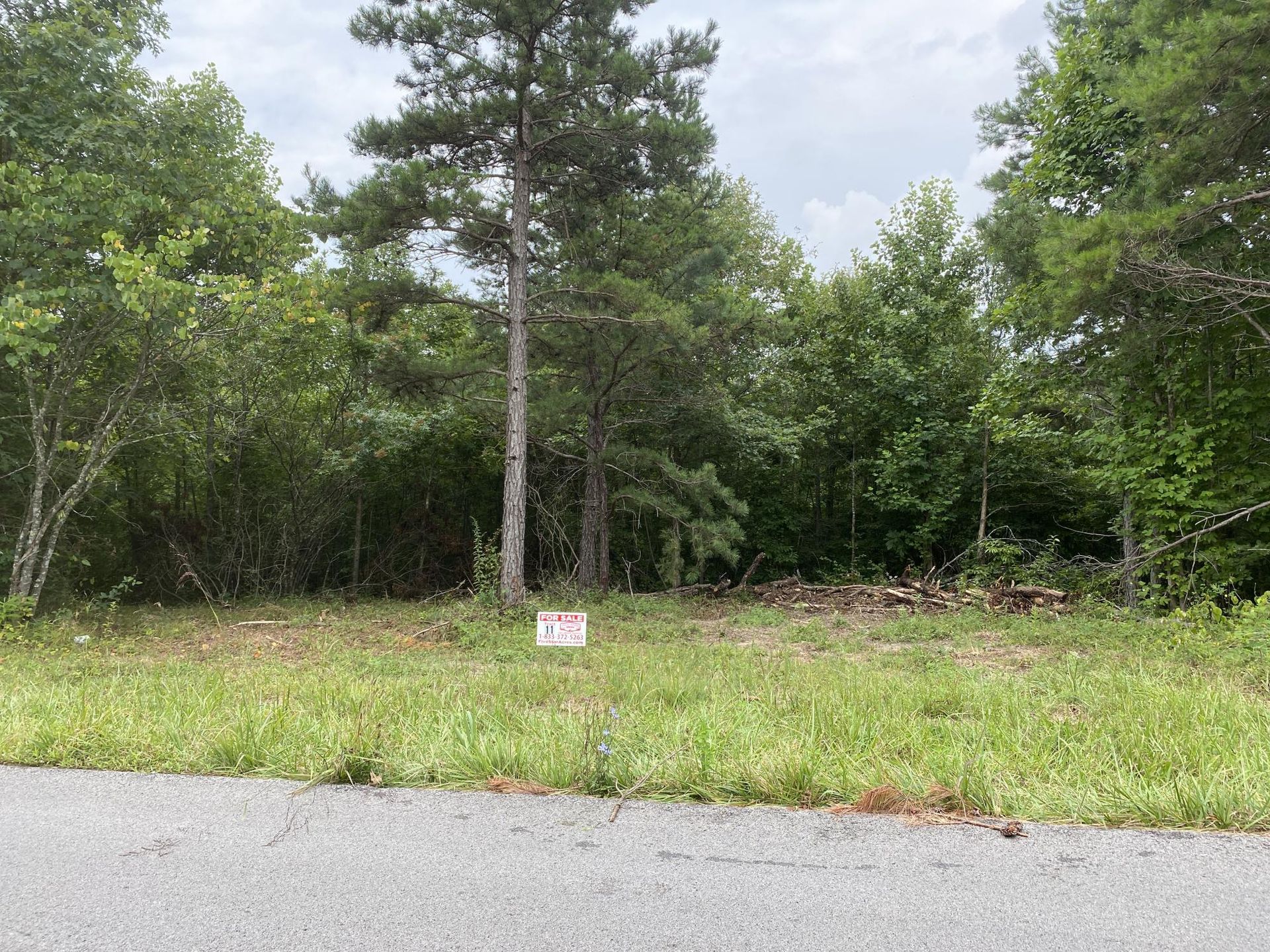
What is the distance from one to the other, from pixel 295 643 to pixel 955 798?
8879mm

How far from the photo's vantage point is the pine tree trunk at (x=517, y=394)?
11.0 metres

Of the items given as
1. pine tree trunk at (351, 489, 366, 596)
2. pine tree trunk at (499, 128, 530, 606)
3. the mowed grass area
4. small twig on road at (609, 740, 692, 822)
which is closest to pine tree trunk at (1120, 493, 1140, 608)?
the mowed grass area

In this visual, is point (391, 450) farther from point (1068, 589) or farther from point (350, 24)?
point (1068, 589)

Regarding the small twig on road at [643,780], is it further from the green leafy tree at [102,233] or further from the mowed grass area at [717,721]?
the green leafy tree at [102,233]

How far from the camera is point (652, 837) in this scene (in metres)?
2.59

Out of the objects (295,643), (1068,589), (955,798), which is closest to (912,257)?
(1068,589)

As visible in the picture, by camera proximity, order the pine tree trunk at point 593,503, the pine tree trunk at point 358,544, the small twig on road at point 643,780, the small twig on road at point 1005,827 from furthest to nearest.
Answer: the pine tree trunk at point 358,544 < the pine tree trunk at point 593,503 < the small twig on road at point 643,780 < the small twig on road at point 1005,827

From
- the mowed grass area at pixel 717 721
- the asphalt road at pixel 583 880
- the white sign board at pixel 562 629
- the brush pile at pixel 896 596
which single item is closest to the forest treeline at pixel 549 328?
the brush pile at pixel 896 596

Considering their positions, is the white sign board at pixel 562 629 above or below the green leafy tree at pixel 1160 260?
below

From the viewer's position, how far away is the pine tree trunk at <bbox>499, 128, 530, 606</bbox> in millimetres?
11016

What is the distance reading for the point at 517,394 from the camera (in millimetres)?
11047

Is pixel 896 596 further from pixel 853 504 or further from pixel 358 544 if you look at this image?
pixel 358 544

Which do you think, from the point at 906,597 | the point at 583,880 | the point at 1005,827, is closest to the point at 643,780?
the point at 583,880

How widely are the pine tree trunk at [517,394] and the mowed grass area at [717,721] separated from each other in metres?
2.89
